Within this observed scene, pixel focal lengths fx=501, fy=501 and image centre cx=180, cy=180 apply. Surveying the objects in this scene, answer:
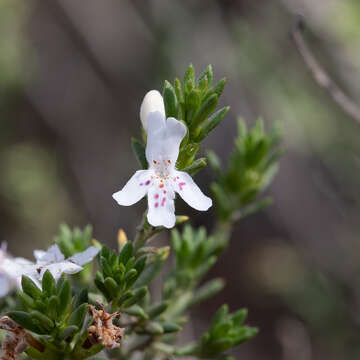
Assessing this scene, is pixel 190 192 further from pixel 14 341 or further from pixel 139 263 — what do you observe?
pixel 14 341

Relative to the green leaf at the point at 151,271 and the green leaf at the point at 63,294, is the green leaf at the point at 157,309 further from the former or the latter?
the green leaf at the point at 63,294

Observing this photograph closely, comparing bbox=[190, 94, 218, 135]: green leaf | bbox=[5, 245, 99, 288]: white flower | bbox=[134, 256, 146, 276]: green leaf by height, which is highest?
bbox=[190, 94, 218, 135]: green leaf

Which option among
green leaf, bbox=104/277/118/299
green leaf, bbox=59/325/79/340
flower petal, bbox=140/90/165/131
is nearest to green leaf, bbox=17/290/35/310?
green leaf, bbox=59/325/79/340

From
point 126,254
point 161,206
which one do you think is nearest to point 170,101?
point 161,206

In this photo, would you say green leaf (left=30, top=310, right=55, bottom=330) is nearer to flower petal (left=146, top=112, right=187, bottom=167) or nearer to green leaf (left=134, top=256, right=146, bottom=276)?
green leaf (left=134, top=256, right=146, bottom=276)

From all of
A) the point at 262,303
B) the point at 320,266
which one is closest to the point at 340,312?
the point at 320,266

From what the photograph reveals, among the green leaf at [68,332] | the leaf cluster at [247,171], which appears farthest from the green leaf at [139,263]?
the leaf cluster at [247,171]
